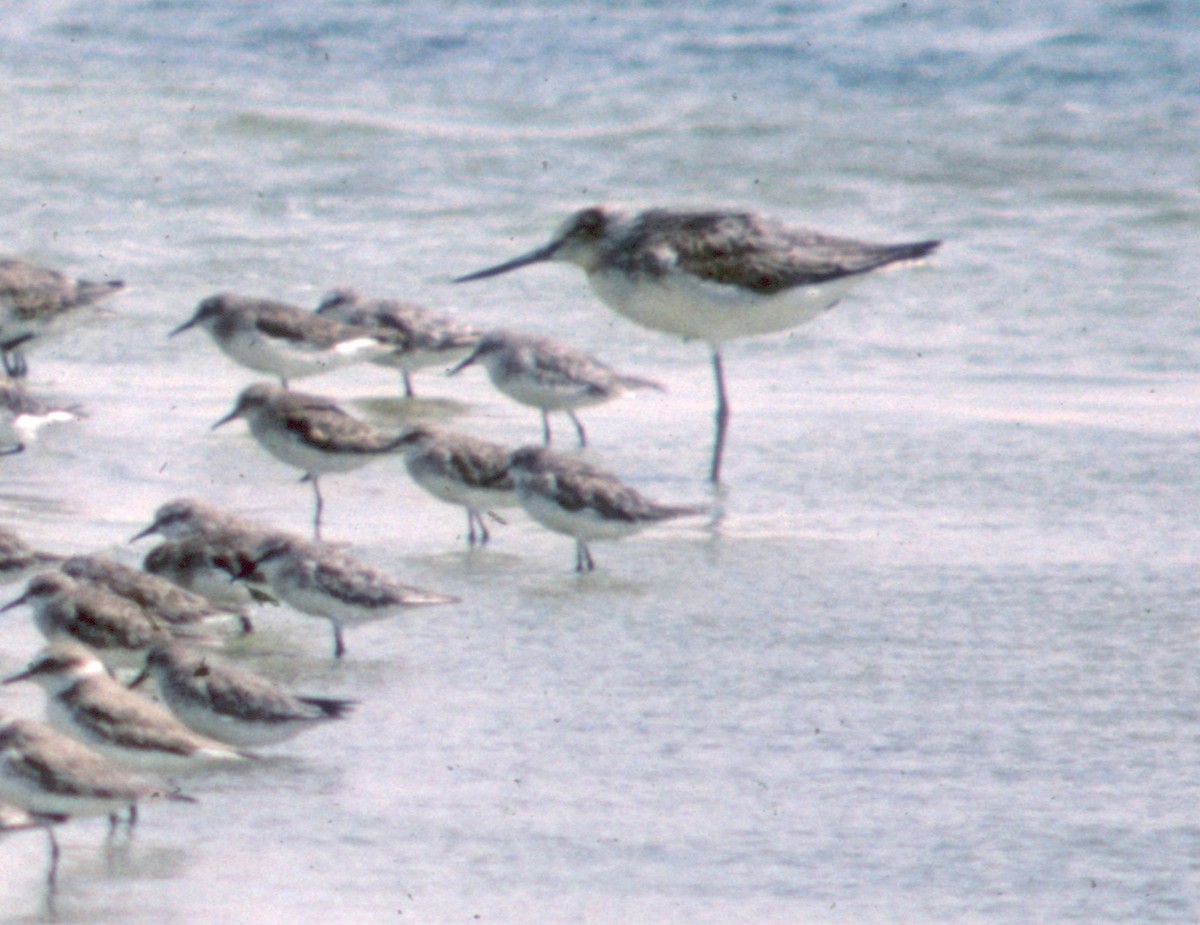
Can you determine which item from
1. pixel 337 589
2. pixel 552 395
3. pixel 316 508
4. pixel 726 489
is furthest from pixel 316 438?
pixel 337 589

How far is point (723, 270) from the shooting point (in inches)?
392

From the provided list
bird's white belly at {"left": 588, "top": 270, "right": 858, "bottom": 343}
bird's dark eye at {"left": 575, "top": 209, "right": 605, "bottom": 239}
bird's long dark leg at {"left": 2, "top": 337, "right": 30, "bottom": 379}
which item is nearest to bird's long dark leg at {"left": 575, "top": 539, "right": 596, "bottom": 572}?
bird's white belly at {"left": 588, "top": 270, "right": 858, "bottom": 343}

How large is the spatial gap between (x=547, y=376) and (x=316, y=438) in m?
1.52

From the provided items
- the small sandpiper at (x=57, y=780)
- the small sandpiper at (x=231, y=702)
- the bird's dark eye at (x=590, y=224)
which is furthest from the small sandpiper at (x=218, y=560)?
the bird's dark eye at (x=590, y=224)

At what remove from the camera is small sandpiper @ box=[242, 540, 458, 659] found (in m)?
6.75

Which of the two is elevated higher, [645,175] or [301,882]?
[301,882]

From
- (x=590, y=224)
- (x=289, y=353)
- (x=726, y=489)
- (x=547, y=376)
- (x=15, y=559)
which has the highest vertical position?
(x=590, y=224)

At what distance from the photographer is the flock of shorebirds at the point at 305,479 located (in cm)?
Result: 576

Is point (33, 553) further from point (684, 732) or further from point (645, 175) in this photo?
point (645, 175)

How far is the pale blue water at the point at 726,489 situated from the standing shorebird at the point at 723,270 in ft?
1.50

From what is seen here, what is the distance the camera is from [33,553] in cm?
712

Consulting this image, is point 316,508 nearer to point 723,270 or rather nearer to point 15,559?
point 15,559

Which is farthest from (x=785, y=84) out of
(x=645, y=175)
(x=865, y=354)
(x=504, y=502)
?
(x=504, y=502)

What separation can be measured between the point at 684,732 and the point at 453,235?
8.33m
